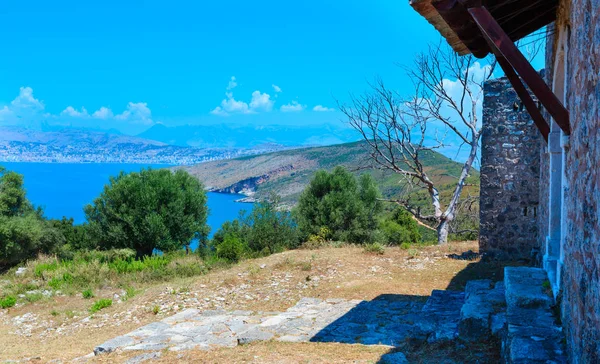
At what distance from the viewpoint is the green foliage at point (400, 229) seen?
20.1 metres

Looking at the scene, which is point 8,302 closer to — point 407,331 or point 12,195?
point 407,331

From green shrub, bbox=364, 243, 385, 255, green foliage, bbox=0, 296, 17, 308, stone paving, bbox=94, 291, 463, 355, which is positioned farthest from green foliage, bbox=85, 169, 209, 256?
stone paving, bbox=94, 291, 463, 355

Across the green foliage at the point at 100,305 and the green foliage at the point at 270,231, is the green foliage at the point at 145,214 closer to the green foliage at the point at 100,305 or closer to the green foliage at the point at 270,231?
the green foliage at the point at 270,231

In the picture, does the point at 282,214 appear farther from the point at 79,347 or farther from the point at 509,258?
the point at 79,347

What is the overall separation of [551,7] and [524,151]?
6.10m

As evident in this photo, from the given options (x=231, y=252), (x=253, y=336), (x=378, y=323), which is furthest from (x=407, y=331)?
(x=231, y=252)

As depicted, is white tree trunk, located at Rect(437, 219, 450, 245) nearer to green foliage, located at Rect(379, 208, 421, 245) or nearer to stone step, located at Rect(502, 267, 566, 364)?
green foliage, located at Rect(379, 208, 421, 245)

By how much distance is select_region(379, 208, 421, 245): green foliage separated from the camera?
2011 cm

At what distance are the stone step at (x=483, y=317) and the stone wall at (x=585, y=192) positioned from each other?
154 centimetres

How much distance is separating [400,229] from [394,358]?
56.4ft

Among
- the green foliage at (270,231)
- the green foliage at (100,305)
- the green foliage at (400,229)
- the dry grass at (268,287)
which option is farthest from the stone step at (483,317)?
the green foliage at (400,229)

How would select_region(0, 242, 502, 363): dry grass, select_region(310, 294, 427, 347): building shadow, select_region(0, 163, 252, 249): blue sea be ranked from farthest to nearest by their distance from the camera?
select_region(0, 163, 252, 249): blue sea
select_region(0, 242, 502, 363): dry grass
select_region(310, 294, 427, 347): building shadow

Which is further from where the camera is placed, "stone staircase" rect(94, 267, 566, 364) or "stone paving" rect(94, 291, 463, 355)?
"stone paving" rect(94, 291, 463, 355)

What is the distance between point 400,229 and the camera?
21719mm
